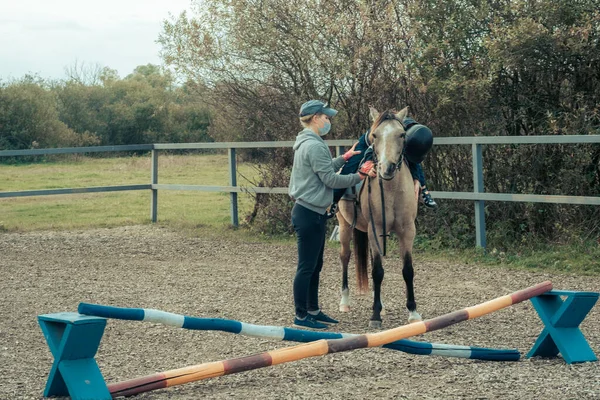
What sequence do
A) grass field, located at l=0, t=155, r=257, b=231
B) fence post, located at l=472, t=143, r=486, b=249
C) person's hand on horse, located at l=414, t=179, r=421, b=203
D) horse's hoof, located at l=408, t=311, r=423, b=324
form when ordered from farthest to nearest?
grass field, located at l=0, t=155, r=257, b=231 < fence post, located at l=472, t=143, r=486, b=249 < person's hand on horse, located at l=414, t=179, r=421, b=203 < horse's hoof, located at l=408, t=311, r=423, b=324

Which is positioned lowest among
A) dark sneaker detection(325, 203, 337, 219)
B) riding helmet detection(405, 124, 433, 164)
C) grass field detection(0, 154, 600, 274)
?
grass field detection(0, 154, 600, 274)

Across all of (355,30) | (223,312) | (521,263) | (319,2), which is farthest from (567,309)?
(319,2)

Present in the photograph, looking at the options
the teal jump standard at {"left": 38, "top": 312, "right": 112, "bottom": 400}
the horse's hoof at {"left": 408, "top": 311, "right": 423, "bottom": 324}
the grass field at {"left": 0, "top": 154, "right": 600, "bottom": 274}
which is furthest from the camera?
the grass field at {"left": 0, "top": 154, "right": 600, "bottom": 274}

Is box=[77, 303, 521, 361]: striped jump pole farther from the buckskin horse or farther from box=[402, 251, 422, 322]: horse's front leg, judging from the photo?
box=[402, 251, 422, 322]: horse's front leg

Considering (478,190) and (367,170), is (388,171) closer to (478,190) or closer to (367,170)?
(367,170)

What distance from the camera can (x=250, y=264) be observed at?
37.3ft

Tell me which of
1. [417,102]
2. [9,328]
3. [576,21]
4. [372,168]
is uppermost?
[576,21]

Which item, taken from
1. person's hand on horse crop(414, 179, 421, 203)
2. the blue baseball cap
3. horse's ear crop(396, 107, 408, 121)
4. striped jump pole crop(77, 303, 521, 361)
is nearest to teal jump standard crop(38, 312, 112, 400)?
striped jump pole crop(77, 303, 521, 361)

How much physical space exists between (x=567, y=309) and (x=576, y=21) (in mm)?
6038

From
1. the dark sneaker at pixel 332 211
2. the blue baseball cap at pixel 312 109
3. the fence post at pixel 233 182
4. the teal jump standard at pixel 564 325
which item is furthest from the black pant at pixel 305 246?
the fence post at pixel 233 182

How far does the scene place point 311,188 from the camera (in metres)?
7.47

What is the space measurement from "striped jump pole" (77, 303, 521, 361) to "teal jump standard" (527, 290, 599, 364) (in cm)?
24

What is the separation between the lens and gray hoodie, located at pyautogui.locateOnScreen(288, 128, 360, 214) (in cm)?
738

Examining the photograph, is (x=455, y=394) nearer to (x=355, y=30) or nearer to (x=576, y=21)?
(x=576, y=21)
